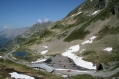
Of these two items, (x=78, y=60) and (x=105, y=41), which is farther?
(x=105, y=41)

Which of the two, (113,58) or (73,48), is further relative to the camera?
(73,48)

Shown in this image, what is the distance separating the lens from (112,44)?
9288cm

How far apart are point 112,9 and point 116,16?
12.7m

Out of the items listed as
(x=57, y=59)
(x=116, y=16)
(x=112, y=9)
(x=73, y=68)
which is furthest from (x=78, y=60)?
(x=112, y=9)

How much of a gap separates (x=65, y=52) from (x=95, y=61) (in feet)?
116

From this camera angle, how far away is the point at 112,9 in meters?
132

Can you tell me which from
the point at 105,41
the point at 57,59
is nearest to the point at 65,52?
the point at 57,59

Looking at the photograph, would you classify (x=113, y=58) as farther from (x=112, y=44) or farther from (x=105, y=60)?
(x=112, y=44)

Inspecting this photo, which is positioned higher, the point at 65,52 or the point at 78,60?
the point at 65,52

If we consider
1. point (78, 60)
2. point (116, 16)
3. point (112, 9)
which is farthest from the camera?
point (112, 9)

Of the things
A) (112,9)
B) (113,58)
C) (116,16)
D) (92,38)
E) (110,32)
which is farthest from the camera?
(112,9)

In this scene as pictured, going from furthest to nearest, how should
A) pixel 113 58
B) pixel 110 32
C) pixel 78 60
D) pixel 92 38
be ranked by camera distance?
pixel 92 38 < pixel 110 32 < pixel 78 60 < pixel 113 58

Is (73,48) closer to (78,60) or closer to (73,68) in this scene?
(78,60)

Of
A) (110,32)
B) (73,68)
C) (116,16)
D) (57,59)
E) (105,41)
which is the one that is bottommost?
(73,68)
